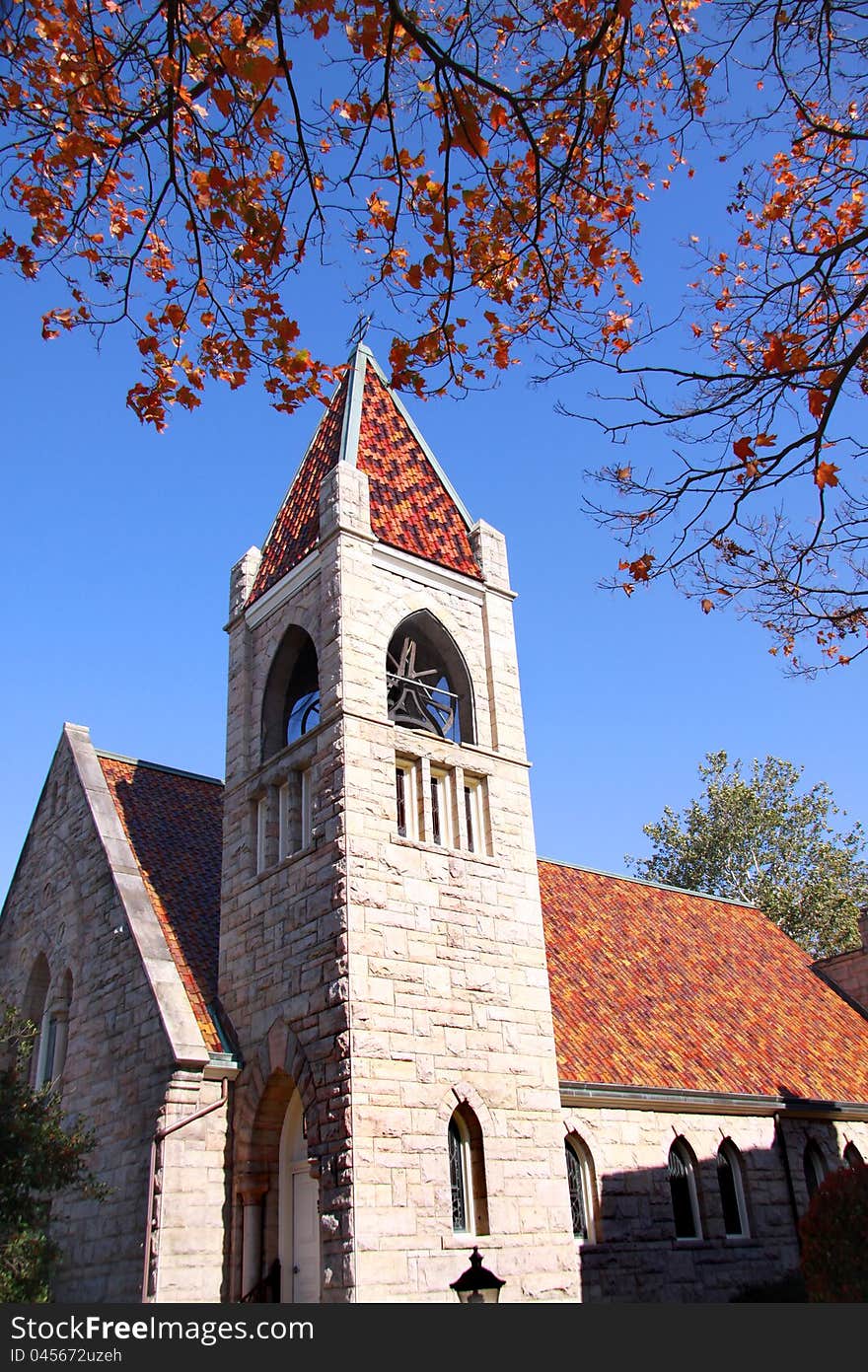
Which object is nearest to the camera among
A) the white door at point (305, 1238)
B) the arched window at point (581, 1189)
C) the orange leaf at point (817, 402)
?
the orange leaf at point (817, 402)

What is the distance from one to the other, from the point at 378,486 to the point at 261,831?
5830mm

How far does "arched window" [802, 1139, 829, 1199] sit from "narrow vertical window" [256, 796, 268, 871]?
11595mm

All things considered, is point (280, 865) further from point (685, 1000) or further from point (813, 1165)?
point (813, 1165)

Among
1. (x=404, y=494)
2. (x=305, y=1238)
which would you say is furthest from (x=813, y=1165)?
(x=404, y=494)

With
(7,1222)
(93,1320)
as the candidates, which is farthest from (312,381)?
(7,1222)

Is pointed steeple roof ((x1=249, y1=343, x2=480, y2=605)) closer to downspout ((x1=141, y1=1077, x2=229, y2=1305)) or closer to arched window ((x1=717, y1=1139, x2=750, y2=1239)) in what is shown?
downspout ((x1=141, y1=1077, x2=229, y2=1305))

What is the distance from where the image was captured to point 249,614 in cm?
1923

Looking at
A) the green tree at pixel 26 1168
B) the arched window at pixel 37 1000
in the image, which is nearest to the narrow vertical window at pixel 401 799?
the green tree at pixel 26 1168

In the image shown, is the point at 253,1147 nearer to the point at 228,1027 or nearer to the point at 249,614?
the point at 228,1027

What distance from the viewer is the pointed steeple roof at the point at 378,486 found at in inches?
718

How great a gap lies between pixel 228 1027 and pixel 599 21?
13248 mm

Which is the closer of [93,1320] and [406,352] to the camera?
[406,352]

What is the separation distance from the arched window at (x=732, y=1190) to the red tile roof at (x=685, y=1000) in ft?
3.52

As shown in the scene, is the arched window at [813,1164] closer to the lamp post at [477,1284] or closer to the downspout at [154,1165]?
the downspout at [154,1165]
